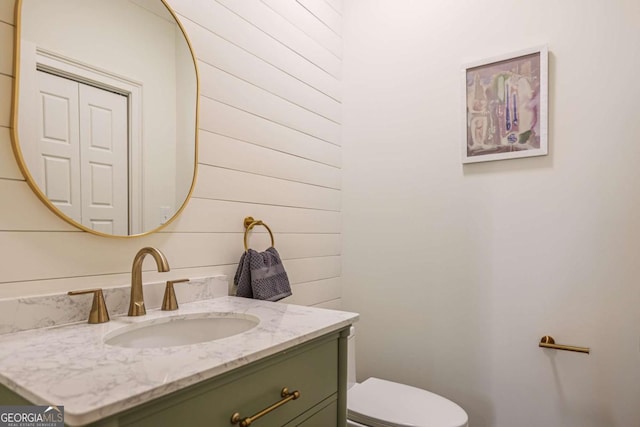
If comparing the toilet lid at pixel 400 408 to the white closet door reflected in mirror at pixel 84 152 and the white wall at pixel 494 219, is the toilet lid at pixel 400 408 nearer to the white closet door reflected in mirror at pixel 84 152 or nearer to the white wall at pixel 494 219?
the white wall at pixel 494 219

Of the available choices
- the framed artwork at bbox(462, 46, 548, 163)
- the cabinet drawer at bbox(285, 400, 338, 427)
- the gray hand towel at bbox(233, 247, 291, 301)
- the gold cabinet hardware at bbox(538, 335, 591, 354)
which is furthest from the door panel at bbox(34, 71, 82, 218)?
the gold cabinet hardware at bbox(538, 335, 591, 354)

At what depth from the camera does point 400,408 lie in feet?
4.94

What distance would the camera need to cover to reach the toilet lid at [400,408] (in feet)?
4.61

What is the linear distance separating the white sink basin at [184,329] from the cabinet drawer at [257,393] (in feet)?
0.65

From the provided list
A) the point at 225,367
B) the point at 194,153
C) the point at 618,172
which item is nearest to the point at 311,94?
the point at 194,153

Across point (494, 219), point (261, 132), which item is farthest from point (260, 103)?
point (494, 219)

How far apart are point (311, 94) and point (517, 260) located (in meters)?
1.27

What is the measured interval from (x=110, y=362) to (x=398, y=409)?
1172 millimetres

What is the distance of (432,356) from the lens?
6.17 ft

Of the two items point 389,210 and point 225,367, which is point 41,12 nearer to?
point 225,367

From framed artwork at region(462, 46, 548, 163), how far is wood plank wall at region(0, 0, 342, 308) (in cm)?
72

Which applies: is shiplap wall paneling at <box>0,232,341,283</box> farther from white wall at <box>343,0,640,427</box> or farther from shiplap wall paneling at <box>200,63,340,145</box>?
white wall at <box>343,0,640,427</box>

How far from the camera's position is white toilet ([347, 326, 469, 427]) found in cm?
141

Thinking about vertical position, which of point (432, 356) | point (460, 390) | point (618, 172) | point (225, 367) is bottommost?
point (460, 390)
